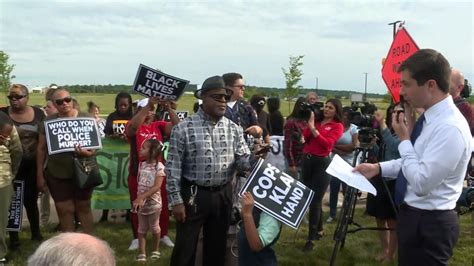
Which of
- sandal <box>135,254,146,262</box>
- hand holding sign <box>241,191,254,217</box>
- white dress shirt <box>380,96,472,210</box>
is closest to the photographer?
white dress shirt <box>380,96,472,210</box>

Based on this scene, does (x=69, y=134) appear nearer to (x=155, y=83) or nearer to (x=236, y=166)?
(x=155, y=83)

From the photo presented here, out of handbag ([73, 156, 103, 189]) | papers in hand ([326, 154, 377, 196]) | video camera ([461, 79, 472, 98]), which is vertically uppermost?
video camera ([461, 79, 472, 98])

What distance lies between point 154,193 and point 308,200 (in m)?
2.27

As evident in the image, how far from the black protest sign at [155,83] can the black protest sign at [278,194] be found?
162 centimetres

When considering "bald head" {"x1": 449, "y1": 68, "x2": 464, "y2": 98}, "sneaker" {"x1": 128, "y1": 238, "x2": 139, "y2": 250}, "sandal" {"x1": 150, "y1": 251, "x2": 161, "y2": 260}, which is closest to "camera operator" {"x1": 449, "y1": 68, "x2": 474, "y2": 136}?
"bald head" {"x1": 449, "y1": 68, "x2": 464, "y2": 98}

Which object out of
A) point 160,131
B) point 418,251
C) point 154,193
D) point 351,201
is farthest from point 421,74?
point 160,131

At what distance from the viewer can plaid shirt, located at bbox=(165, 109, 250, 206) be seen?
407 centimetres

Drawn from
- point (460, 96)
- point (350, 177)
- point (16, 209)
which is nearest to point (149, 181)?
point (16, 209)

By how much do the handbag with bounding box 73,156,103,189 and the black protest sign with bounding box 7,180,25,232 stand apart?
111cm

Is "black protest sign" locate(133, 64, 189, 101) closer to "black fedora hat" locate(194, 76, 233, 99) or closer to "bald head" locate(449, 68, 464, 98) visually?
"black fedora hat" locate(194, 76, 233, 99)

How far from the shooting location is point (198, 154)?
4094mm

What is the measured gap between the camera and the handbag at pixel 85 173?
5.14m

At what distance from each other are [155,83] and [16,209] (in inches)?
95.4

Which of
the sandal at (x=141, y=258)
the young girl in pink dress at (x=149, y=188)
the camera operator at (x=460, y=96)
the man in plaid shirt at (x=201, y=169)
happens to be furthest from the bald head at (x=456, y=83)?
the sandal at (x=141, y=258)
